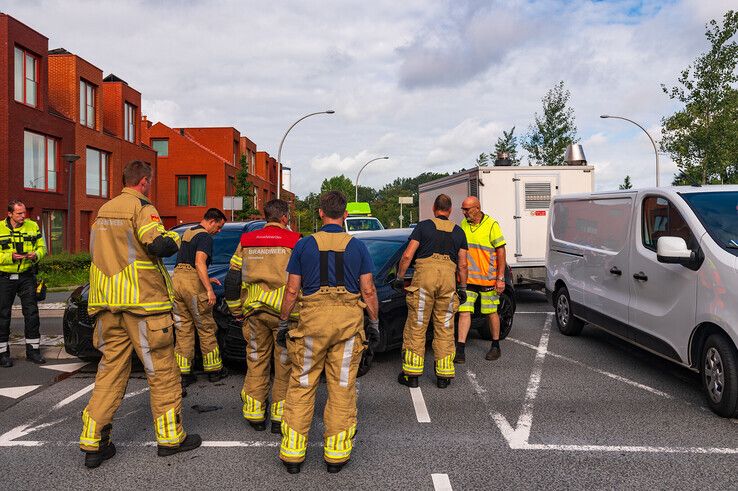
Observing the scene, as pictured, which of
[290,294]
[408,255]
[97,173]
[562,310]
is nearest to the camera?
[290,294]

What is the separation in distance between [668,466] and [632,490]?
503 millimetres

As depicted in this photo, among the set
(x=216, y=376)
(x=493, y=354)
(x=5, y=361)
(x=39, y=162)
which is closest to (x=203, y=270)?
(x=216, y=376)

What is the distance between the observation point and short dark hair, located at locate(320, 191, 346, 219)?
4019mm

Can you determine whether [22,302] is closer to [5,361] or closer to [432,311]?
[5,361]

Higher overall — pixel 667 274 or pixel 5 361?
pixel 667 274

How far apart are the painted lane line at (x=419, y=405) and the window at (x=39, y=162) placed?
20.3m

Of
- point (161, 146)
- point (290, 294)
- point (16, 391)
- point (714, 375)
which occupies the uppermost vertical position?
point (161, 146)

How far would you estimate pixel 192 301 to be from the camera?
5.69 metres

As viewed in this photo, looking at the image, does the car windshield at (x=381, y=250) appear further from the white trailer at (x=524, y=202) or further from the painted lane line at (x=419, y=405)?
the white trailer at (x=524, y=202)

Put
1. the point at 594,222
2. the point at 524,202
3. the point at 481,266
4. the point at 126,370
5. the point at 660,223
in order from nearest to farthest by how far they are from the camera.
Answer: the point at 126,370 < the point at 660,223 < the point at 481,266 < the point at 594,222 < the point at 524,202

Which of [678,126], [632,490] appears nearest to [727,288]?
[632,490]

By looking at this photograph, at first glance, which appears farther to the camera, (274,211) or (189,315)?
(189,315)

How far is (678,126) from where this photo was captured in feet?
76.7

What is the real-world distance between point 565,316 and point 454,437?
14.3 feet
